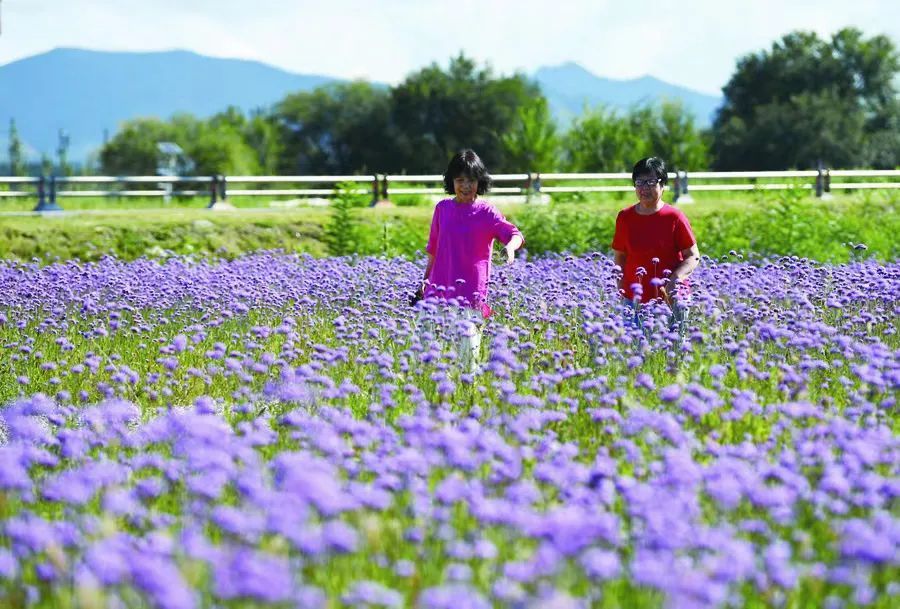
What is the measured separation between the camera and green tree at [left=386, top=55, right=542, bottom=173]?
193 feet

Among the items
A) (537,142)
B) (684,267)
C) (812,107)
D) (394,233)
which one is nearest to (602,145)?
(537,142)

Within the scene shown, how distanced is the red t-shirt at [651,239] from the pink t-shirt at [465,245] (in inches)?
33.2

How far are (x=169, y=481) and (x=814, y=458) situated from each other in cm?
218

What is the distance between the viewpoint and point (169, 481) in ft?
13.6

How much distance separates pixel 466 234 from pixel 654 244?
127cm

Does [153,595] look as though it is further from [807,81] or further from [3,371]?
[807,81]

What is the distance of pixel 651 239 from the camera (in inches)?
311

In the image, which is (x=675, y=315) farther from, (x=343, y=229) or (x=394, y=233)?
(x=343, y=229)

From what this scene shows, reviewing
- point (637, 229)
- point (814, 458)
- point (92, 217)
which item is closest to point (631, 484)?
point (814, 458)

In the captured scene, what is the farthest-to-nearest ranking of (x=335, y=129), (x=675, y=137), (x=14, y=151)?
1. (x=14, y=151)
2. (x=335, y=129)
3. (x=675, y=137)

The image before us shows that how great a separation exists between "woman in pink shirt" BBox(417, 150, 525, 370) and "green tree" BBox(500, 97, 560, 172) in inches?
1314

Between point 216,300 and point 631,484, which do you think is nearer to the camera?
point 631,484

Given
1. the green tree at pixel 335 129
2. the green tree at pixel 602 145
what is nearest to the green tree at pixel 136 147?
the green tree at pixel 335 129

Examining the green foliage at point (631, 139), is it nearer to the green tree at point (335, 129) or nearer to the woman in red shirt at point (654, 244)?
the green tree at point (335, 129)
